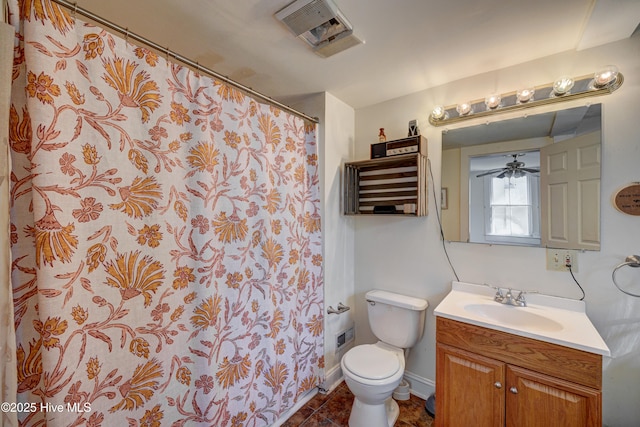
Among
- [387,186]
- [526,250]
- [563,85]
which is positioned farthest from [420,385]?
[563,85]

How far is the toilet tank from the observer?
179 centimetres

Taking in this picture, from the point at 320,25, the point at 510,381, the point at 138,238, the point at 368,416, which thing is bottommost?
the point at 368,416

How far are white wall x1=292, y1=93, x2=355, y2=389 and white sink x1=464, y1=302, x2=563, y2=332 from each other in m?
0.92

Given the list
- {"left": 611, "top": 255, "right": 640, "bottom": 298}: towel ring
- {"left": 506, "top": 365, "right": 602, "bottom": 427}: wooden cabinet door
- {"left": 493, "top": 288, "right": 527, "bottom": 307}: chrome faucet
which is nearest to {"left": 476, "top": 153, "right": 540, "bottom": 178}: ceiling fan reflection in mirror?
{"left": 611, "top": 255, "right": 640, "bottom": 298}: towel ring

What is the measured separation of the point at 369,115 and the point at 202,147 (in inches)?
57.2

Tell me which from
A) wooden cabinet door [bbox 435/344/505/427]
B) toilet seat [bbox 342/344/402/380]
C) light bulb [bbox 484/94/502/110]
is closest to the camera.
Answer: wooden cabinet door [bbox 435/344/505/427]

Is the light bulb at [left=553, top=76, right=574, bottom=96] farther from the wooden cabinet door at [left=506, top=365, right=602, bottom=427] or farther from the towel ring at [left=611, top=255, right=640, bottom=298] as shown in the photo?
the wooden cabinet door at [left=506, top=365, right=602, bottom=427]

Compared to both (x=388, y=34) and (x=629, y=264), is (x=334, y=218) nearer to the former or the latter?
(x=388, y=34)

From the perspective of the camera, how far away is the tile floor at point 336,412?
166 centimetres

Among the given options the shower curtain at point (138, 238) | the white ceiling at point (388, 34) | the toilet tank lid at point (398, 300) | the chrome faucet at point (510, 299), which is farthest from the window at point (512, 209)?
the shower curtain at point (138, 238)

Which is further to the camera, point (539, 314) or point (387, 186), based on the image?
point (387, 186)

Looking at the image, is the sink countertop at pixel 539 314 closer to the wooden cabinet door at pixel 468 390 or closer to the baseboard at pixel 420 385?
the wooden cabinet door at pixel 468 390

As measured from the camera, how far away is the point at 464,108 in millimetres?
Answer: 1689

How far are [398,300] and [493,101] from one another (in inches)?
55.9
